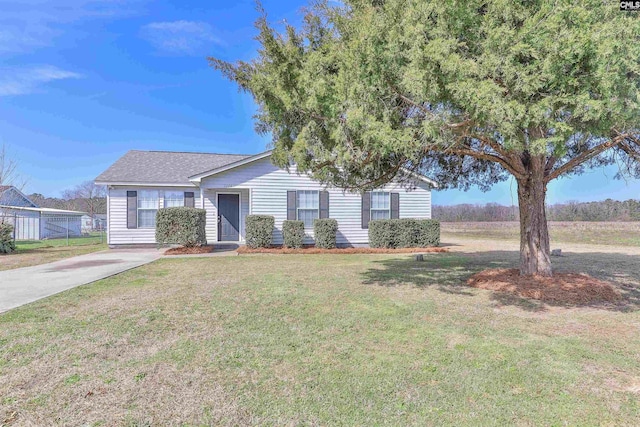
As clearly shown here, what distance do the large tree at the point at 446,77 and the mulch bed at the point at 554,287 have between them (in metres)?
2.39

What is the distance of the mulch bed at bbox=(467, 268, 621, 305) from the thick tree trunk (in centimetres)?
28

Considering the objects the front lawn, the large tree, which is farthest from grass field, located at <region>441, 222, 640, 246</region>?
the large tree

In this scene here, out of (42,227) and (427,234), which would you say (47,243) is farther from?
(427,234)

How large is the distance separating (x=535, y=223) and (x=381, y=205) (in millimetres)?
8498

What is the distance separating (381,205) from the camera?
584 inches

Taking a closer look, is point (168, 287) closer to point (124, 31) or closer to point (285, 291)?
point (285, 291)

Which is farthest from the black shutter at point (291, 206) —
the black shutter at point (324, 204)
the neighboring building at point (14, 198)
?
the neighboring building at point (14, 198)

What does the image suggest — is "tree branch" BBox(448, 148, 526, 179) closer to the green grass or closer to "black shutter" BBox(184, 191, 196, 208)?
"black shutter" BBox(184, 191, 196, 208)

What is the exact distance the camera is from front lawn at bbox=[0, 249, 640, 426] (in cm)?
238

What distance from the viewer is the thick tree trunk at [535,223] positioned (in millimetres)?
6391

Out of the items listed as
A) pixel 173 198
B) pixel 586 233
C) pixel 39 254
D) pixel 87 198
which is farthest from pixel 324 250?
pixel 87 198

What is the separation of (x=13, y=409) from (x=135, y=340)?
4.37 feet

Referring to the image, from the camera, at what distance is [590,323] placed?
4359mm

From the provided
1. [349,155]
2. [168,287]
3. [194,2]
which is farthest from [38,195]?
[349,155]
